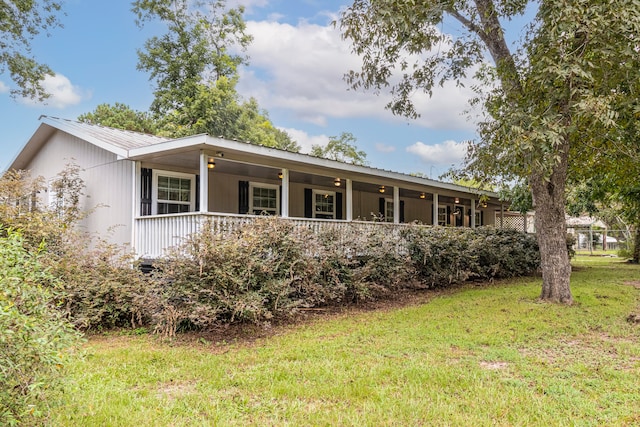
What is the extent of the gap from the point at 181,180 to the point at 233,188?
1.89 metres

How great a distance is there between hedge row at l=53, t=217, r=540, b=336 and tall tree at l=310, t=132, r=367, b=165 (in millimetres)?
32345

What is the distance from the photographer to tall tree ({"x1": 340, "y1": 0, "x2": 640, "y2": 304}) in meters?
6.04

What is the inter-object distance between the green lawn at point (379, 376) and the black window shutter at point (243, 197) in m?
5.11

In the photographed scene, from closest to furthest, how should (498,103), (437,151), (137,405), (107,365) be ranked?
(137,405) → (107,365) → (498,103) → (437,151)

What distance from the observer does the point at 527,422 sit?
11.0 ft

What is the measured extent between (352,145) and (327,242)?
34275 mm

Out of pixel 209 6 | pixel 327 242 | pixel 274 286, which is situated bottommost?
pixel 274 286

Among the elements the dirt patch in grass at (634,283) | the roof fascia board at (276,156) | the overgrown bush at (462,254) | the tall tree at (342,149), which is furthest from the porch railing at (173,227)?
the tall tree at (342,149)

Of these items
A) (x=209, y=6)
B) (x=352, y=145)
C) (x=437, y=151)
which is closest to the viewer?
(x=209, y=6)

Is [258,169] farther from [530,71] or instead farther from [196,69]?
[196,69]

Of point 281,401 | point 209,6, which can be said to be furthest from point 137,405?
point 209,6

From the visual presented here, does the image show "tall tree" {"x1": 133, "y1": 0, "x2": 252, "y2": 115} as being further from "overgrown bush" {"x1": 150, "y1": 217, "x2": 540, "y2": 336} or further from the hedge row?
the hedge row

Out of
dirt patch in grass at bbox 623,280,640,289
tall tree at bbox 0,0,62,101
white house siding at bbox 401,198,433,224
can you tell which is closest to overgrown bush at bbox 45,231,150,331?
dirt patch in grass at bbox 623,280,640,289

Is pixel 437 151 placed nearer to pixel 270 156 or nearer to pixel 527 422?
pixel 270 156
